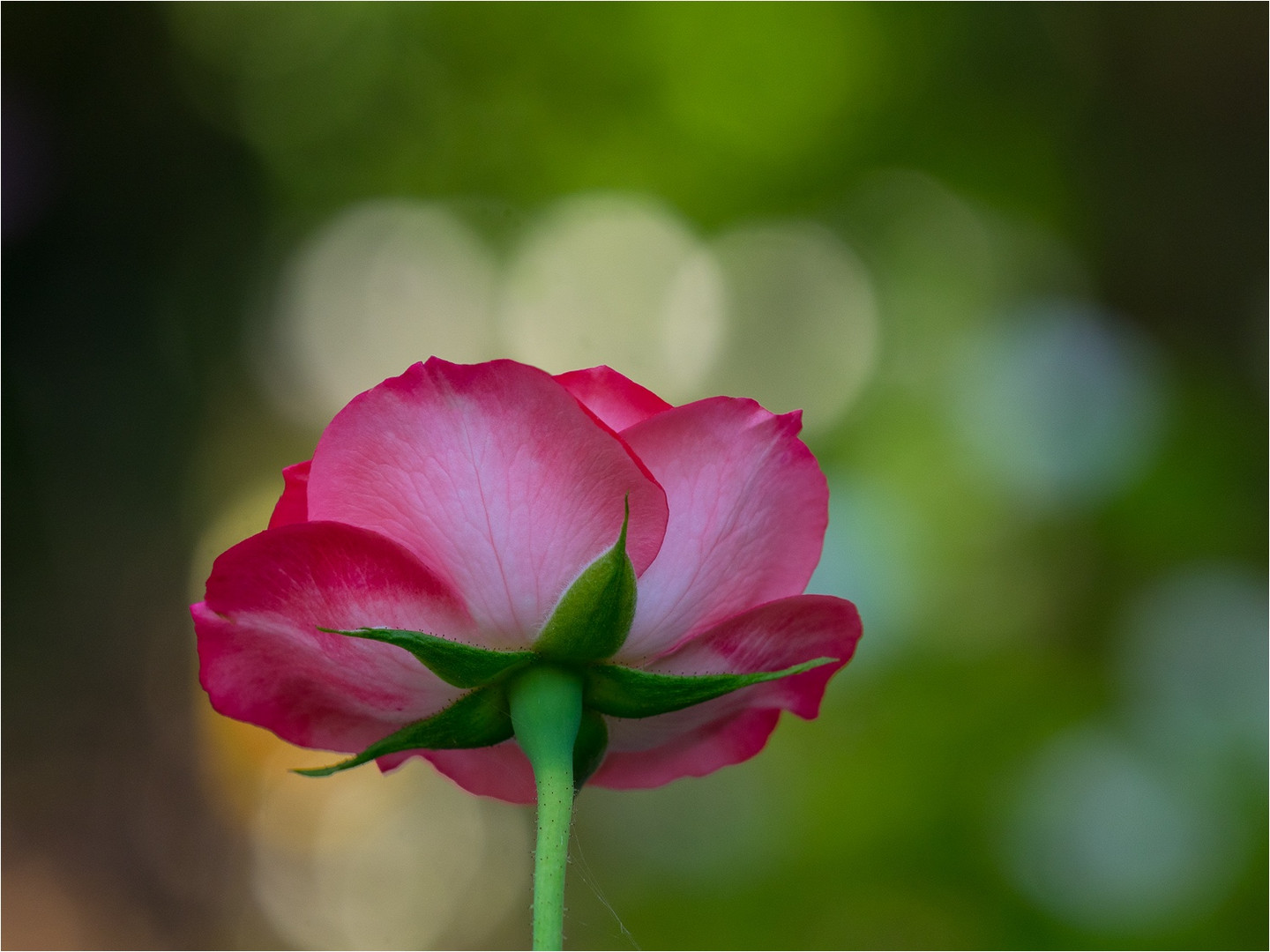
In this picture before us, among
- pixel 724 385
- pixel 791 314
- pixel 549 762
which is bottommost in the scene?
pixel 549 762

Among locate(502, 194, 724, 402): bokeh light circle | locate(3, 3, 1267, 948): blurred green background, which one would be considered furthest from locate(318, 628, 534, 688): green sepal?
locate(502, 194, 724, 402): bokeh light circle

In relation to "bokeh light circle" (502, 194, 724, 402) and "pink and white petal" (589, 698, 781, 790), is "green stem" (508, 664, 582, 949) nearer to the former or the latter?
"pink and white petal" (589, 698, 781, 790)

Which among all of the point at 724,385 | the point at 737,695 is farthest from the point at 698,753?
the point at 724,385

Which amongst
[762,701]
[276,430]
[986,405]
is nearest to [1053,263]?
[986,405]

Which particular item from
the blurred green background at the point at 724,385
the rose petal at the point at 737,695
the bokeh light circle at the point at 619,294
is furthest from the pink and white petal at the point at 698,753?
the bokeh light circle at the point at 619,294

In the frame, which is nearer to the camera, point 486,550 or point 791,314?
point 486,550

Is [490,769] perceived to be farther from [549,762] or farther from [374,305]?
[374,305]

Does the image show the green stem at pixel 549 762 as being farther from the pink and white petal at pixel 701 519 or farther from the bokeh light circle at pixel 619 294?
the bokeh light circle at pixel 619 294
